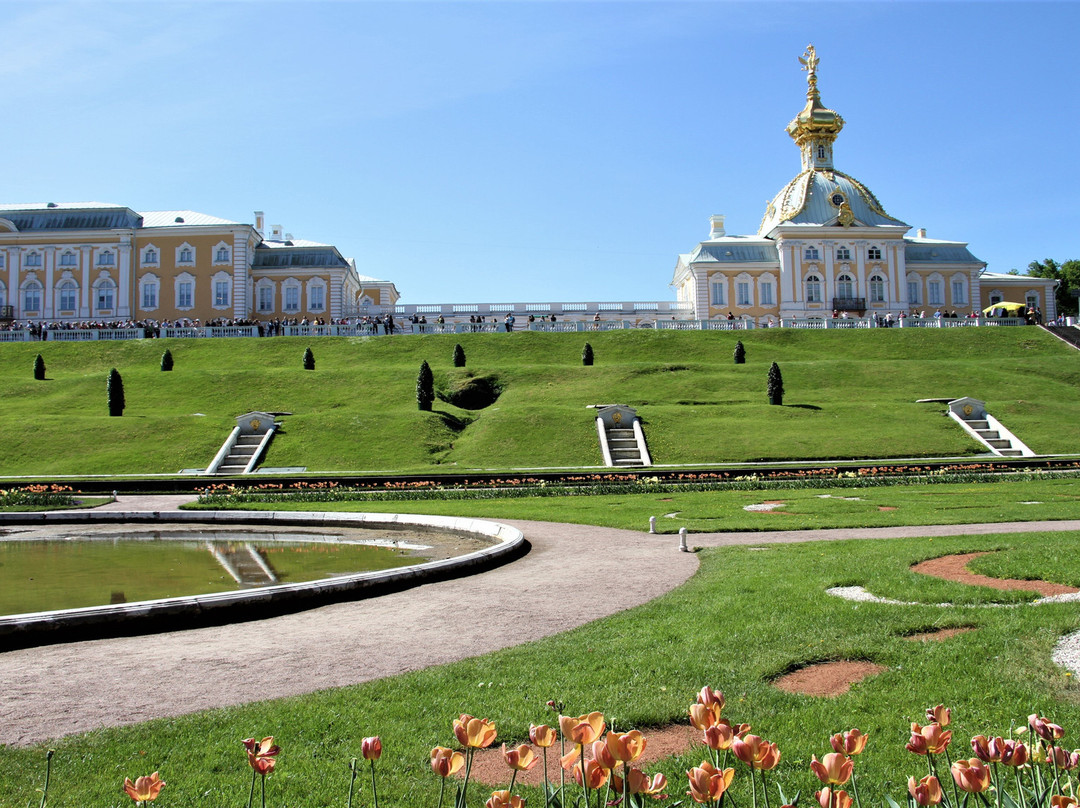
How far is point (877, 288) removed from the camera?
2744 inches

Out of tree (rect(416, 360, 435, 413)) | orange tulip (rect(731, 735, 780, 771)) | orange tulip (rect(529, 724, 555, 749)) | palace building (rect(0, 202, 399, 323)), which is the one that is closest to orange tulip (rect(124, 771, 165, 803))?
orange tulip (rect(529, 724, 555, 749))

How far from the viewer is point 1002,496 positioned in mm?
19516

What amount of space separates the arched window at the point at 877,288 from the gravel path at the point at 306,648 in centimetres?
6368

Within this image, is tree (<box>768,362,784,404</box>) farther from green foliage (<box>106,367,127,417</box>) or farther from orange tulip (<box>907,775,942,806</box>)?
orange tulip (<box>907,775,942,806</box>)

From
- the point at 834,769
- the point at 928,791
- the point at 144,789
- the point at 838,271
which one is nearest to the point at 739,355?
the point at 838,271

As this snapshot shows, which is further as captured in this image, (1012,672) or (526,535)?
(526,535)

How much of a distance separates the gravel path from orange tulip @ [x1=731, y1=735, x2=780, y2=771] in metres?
4.54

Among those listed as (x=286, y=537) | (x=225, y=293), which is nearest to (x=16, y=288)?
(x=225, y=293)

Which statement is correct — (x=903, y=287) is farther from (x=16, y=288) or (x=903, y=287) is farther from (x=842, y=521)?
(x=16, y=288)

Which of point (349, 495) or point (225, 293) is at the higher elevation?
point (225, 293)

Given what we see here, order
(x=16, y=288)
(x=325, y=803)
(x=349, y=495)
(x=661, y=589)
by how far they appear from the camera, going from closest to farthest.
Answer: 1. (x=325, y=803)
2. (x=661, y=589)
3. (x=349, y=495)
4. (x=16, y=288)

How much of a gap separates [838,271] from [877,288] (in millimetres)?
3522

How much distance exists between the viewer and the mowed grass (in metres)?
4.50

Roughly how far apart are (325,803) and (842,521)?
1336 cm
